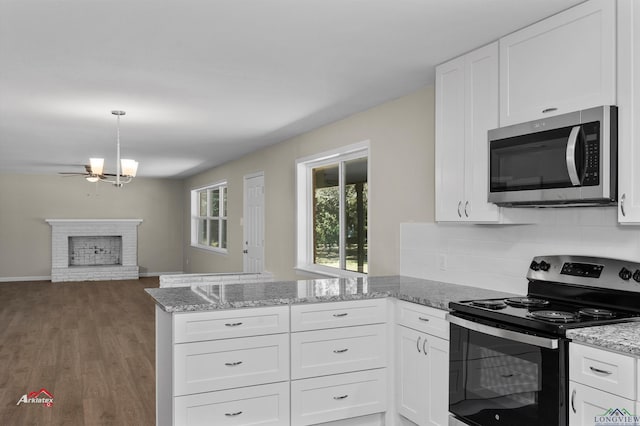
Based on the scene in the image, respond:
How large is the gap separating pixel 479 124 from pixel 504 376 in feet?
4.52

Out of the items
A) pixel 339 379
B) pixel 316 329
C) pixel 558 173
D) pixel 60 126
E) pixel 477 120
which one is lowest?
pixel 339 379

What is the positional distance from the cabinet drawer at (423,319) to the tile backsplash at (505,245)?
0.54m

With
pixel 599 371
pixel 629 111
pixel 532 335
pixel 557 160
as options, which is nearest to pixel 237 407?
pixel 532 335

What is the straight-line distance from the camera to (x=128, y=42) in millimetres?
2961

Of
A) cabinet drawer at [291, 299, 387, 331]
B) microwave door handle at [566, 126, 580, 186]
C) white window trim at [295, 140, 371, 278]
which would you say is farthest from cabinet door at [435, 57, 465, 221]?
white window trim at [295, 140, 371, 278]

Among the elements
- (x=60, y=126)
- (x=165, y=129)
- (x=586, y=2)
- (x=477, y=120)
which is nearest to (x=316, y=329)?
(x=477, y=120)

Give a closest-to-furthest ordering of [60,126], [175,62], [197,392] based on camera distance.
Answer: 1. [197,392]
2. [175,62]
3. [60,126]

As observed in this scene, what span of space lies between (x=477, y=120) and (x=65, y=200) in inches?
417

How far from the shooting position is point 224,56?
3229 millimetres

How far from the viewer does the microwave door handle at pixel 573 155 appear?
2328mm

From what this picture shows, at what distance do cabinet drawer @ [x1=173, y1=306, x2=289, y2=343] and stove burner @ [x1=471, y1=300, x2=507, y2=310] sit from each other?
1019 millimetres

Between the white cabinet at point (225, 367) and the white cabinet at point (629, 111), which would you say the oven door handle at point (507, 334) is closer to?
the white cabinet at point (629, 111)

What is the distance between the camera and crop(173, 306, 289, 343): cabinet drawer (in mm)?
2686

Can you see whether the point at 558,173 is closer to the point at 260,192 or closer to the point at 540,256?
the point at 540,256
